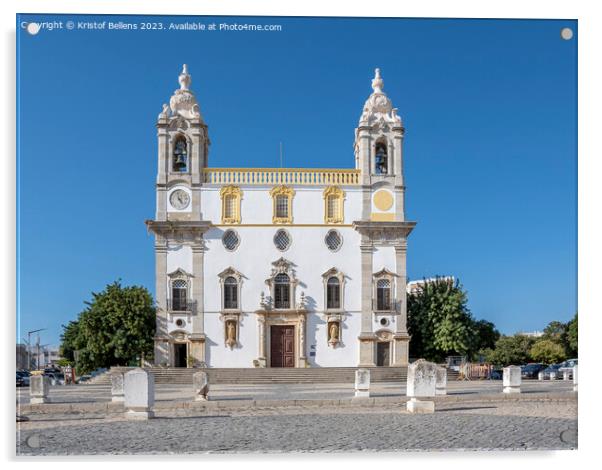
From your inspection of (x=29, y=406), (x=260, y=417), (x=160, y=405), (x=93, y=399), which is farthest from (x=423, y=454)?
(x=93, y=399)

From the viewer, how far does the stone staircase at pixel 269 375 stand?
103ft

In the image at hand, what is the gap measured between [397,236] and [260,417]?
65.0ft

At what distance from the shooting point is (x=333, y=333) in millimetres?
34062

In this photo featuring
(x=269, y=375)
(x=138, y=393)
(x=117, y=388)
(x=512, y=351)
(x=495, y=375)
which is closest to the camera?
(x=138, y=393)

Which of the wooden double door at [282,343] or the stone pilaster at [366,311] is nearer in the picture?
the stone pilaster at [366,311]

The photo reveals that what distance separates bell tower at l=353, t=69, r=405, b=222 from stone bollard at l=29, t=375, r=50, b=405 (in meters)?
18.4

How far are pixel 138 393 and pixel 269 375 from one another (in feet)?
54.1

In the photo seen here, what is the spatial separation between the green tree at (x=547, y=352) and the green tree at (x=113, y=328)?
19.4 m

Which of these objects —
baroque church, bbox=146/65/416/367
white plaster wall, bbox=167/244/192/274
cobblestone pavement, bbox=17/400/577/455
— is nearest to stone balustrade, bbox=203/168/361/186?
baroque church, bbox=146/65/416/367

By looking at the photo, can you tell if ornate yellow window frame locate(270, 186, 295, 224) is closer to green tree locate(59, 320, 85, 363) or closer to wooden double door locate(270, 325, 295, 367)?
wooden double door locate(270, 325, 295, 367)

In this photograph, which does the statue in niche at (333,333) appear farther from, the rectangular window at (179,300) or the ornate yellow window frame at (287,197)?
the rectangular window at (179,300)

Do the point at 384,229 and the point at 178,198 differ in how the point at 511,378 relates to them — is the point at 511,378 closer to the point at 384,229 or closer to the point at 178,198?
the point at 384,229

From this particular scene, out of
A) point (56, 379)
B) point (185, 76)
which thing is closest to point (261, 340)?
point (56, 379)

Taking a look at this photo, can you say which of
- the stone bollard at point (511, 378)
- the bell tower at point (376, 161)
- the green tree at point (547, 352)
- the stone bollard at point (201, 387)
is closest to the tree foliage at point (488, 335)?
the green tree at point (547, 352)
